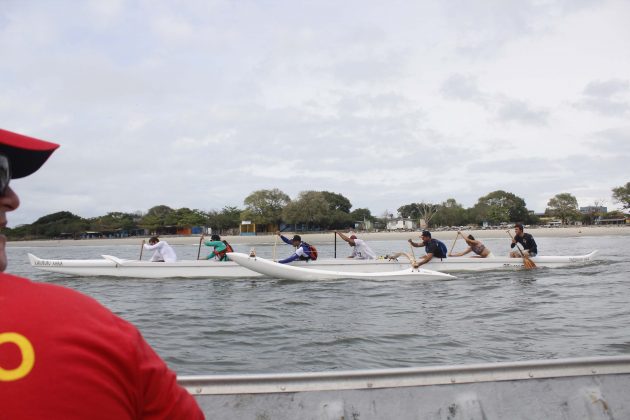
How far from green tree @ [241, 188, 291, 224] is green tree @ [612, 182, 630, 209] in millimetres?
54347

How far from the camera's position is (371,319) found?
33.2ft

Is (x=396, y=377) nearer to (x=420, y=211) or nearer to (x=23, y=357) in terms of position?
(x=23, y=357)

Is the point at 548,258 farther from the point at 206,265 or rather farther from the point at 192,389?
the point at 192,389

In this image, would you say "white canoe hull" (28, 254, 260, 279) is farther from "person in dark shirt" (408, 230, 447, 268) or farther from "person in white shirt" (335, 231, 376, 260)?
"person in dark shirt" (408, 230, 447, 268)

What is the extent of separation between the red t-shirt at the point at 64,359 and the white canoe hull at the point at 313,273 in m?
14.3

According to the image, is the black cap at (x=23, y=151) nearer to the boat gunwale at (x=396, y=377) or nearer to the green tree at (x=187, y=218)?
the boat gunwale at (x=396, y=377)

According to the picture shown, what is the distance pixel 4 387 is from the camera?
1009mm

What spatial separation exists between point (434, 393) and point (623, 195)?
90467 millimetres

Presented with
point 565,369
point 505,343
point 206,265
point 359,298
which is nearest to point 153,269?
point 206,265

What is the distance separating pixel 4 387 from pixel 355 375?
2.15m

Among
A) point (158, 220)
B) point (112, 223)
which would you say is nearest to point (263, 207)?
point (158, 220)

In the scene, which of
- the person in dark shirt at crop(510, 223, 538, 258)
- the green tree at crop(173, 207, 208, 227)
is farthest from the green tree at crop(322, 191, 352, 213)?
the person in dark shirt at crop(510, 223, 538, 258)

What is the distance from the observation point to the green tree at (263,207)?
8388cm

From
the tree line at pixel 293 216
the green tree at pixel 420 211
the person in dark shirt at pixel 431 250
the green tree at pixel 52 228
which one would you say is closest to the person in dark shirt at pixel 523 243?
the person in dark shirt at pixel 431 250
